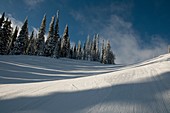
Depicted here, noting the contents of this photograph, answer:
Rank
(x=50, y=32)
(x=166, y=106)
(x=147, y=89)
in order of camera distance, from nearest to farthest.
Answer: (x=166, y=106) < (x=147, y=89) < (x=50, y=32)

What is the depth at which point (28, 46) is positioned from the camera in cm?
A: 5381

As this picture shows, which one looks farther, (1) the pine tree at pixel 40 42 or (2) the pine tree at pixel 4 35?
(1) the pine tree at pixel 40 42

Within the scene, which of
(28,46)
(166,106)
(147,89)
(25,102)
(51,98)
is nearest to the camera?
(166,106)

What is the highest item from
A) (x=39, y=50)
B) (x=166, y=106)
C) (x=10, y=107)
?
(x=39, y=50)

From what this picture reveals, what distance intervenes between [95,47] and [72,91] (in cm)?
7193

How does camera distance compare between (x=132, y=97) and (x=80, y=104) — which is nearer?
(x=80, y=104)

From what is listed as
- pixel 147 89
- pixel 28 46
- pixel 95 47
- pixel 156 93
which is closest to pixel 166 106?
pixel 156 93

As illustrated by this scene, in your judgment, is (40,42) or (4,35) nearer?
(4,35)

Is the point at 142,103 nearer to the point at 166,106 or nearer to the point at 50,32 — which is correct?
the point at 166,106

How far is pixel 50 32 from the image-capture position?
43062 millimetres

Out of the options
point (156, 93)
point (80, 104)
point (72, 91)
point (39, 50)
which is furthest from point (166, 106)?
point (39, 50)

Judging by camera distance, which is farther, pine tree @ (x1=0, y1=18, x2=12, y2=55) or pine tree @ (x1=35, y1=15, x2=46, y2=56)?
pine tree @ (x1=35, y1=15, x2=46, y2=56)

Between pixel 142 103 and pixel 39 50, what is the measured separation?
41.8 metres

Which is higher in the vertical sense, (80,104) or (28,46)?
(28,46)
